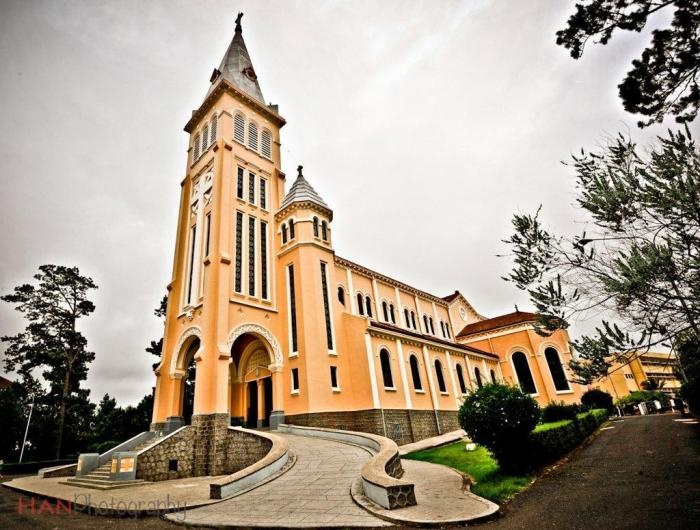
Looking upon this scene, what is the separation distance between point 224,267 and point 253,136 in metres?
12.3

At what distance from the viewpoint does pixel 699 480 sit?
6785 mm

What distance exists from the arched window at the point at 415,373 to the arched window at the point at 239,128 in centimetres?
1953

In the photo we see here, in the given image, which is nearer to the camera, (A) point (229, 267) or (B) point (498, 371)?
(A) point (229, 267)

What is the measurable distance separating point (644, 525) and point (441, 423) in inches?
749

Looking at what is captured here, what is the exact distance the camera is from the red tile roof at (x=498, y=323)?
1287 inches

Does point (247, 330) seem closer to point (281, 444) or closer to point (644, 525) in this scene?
point (281, 444)

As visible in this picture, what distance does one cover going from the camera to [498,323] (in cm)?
3425

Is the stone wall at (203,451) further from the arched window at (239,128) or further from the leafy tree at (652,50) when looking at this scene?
the arched window at (239,128)

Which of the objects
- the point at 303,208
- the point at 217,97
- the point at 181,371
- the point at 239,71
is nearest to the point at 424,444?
the point at 181,371

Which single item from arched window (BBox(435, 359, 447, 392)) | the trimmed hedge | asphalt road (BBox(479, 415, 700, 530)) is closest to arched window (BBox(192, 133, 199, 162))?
arched window (BBox(435, 359, 447, 392))

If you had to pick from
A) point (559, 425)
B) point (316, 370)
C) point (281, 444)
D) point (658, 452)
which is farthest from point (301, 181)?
point (658, 452)

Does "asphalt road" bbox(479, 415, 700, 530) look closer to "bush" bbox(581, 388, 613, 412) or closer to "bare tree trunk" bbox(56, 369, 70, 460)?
"bush" bbox(581, 388, 613, 412)

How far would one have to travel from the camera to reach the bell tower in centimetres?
1823

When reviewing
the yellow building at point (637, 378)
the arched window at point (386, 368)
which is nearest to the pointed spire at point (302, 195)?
the arched window at point (386, 368)
